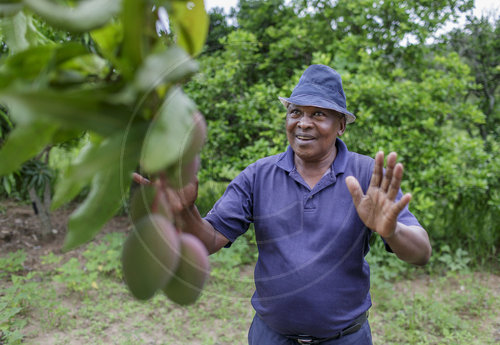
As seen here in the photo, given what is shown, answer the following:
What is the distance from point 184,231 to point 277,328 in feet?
2.74

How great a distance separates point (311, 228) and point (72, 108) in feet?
2.91

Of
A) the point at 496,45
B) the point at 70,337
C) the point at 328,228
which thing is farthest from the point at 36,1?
the point at 496,45

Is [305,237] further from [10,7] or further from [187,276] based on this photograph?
[10,7]

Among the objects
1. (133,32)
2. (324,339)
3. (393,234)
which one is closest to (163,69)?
(133,32)

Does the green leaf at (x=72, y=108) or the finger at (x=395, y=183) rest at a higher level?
the green leaf at (x=72, y=108)

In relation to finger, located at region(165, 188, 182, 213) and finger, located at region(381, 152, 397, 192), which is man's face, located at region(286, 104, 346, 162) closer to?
finger, located at region(381, 152, 397, 192)

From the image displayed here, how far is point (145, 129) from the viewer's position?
36 centimetres

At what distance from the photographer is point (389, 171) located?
3.08ft

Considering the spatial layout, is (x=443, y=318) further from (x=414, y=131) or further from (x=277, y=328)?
(x=277, y=328)

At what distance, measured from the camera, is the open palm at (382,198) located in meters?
0.92

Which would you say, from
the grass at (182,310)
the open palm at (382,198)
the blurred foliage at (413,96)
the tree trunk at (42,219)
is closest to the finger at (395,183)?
the open palm at (382,198)

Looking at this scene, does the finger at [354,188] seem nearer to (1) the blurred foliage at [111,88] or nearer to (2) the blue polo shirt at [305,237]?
(2) the blue polo shirt at [305,237]

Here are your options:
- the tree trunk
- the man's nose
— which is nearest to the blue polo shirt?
the man's nose

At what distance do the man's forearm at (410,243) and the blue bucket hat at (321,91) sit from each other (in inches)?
15.2
